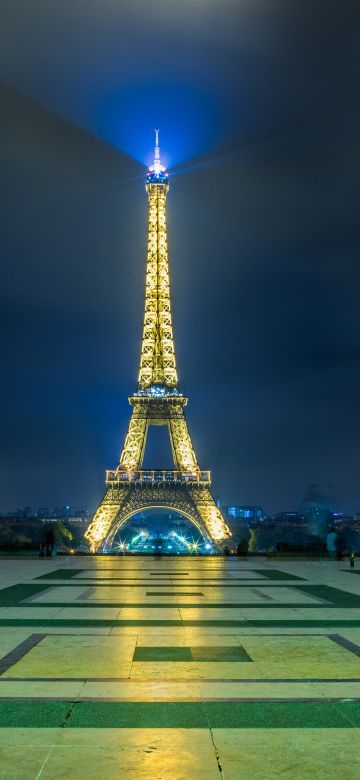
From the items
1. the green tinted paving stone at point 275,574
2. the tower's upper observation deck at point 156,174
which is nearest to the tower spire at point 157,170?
the tower's upper observation deck at point 156,174

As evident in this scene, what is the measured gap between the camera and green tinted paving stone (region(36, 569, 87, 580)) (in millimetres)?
24128

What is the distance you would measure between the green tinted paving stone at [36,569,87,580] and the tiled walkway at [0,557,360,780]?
23.4 feet

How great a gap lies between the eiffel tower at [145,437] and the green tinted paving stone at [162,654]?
61134 mm

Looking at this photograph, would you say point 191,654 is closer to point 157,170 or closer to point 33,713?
point 33,713

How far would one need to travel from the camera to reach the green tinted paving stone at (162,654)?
1008 cm

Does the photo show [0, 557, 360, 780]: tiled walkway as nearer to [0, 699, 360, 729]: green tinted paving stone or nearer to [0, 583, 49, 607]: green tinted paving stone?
[0, 699, 360, 729]: green tinted paving stone

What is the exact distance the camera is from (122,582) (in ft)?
75.4

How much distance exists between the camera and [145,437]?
81.0 m

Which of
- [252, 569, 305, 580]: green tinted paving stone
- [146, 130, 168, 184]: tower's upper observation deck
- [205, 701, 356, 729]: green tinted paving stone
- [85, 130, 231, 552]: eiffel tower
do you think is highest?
[146, 130, 168, 184]: tower's upper observation deck

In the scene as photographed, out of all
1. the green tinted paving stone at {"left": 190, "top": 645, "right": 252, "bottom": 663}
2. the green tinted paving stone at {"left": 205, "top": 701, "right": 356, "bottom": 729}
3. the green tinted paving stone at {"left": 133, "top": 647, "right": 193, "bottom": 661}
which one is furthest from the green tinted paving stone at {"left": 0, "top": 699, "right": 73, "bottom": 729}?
the green tinted paving stone at {"left": 190, "top": 645, "right": 252, "bottom": 663}

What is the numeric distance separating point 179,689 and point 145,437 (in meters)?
72.9

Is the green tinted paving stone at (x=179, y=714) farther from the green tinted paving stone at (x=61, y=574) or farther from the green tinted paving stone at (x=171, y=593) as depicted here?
the green tinted paving stone at (x=61, y=574)

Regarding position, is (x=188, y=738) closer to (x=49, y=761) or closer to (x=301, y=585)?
(x=49, y=761)

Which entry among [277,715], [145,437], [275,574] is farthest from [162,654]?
[145,437]
